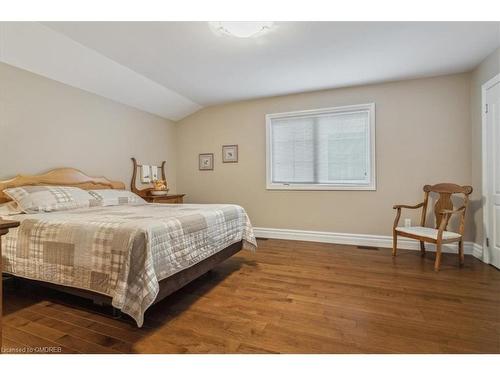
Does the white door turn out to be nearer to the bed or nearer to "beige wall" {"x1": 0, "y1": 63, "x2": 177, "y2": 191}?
the bed

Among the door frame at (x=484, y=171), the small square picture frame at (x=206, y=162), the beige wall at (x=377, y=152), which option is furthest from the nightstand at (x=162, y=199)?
the door frame at (x=484, y=171)

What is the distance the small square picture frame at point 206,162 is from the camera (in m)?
4.66

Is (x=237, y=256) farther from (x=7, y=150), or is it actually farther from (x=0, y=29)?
(x=0, y=29)

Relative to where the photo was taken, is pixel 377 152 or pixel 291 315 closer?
pixel 291 315

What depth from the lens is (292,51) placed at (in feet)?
8.80

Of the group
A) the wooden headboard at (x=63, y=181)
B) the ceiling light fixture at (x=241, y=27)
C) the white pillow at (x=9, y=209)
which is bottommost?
the white pillow at (x=9, y=209)

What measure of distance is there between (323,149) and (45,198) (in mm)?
3506

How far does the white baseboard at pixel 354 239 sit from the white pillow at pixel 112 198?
2040 mm

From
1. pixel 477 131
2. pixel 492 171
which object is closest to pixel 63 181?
pixel 492 171

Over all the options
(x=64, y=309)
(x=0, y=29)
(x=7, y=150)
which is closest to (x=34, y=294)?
(x=64, y=309)

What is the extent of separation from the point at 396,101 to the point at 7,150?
4629mm

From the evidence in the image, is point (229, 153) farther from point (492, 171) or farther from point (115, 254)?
point (492, 171)

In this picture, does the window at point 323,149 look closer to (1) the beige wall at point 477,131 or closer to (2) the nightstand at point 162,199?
(1) the beige wall at point 477,131
